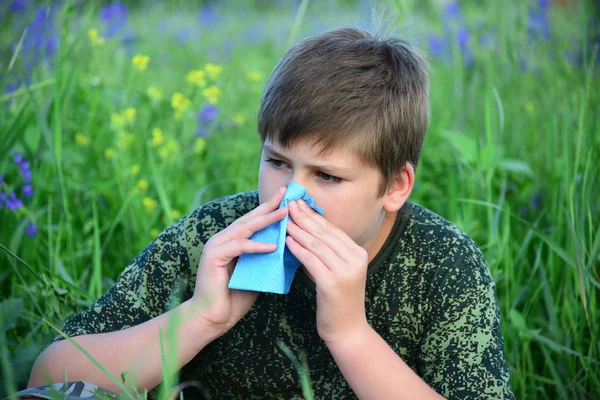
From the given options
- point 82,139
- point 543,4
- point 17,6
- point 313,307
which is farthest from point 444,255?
point 543,4

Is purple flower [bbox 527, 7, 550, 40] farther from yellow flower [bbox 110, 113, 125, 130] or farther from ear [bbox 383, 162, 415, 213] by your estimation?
ear [bbox 383, 162, 415, 213]

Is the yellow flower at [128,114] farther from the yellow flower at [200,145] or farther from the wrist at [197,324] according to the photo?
the wrist at [197,324]

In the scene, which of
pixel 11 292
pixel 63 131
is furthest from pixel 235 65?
pixel 11 292

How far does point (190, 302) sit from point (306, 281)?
359mm

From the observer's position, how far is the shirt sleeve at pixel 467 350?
6.09 feet

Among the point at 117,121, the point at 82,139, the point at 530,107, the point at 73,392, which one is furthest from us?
the point at 530,107

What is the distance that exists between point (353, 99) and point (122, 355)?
838 millimetres

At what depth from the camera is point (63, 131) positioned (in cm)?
317

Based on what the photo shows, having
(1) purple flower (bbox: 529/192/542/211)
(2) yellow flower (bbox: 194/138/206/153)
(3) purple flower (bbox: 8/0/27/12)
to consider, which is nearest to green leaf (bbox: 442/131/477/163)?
(1) purple flower (bbox: 529/192/542/211)

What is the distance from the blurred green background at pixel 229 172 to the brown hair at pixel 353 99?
30cm

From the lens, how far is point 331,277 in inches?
66.8

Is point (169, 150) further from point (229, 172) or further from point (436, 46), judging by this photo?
point (436, 46)

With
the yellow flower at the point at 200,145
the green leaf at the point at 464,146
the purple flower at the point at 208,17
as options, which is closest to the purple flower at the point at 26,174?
the yellow flower at the point at 200,145

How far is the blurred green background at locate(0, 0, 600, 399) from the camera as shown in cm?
231
